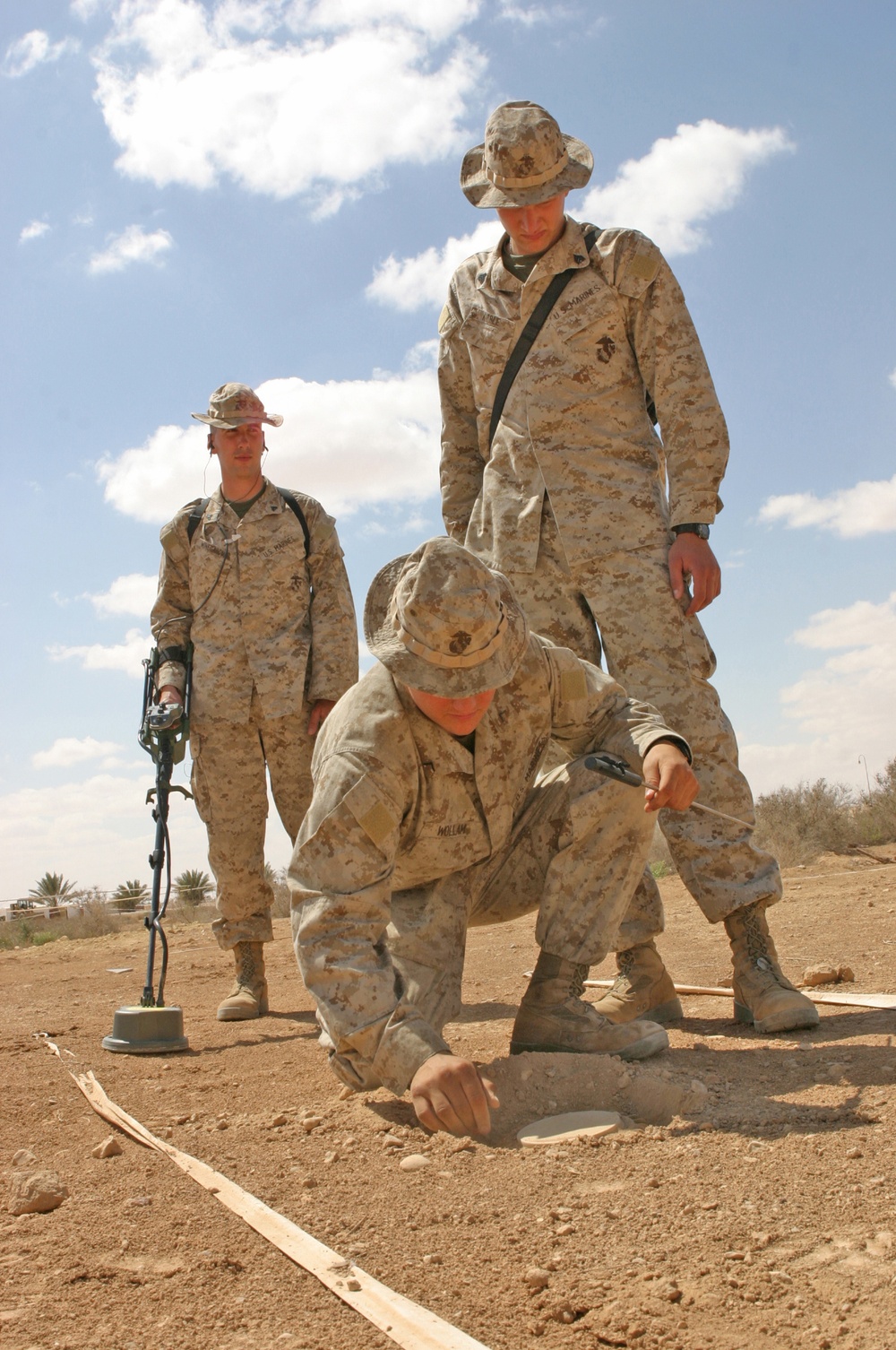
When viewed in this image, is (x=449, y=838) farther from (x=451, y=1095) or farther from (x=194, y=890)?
(x=194, y=890)

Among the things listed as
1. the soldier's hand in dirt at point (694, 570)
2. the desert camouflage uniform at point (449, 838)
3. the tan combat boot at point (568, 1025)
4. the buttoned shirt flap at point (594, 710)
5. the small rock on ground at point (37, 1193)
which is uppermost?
the soldier's hand in dirt at point (694, 570)

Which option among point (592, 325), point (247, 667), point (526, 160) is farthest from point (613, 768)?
point (247, 667)

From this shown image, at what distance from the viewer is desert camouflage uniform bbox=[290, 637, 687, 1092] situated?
2.64 meters

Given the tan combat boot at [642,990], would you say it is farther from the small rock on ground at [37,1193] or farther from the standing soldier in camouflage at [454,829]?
the small rock on ground at [37,1193]

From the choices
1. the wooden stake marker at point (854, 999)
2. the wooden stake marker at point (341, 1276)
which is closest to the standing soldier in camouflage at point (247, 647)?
the wooden stake marker at point (854, 999)

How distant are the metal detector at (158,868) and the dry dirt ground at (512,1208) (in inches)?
17.4

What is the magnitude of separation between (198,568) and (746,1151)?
135 inches

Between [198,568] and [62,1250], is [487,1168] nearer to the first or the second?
[62,1250]

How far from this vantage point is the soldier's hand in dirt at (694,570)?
3559 mm

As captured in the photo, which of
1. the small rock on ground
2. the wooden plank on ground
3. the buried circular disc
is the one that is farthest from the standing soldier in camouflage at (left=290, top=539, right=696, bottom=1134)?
the wooden plank on ground

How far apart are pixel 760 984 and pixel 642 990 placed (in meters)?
0.39

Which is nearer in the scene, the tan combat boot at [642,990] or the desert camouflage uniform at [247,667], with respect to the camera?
the tan combat boot at [642,990]

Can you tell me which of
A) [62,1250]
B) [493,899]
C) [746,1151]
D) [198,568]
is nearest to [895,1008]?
[493,899]

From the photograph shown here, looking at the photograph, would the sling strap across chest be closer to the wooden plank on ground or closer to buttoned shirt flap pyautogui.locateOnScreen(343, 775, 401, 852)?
buttoned shirt flap pyautogui.locateOnScreen(343, 775, 401, 852)
